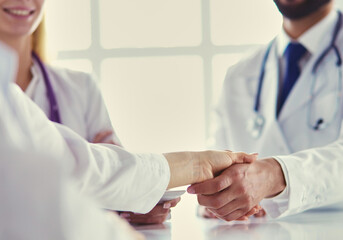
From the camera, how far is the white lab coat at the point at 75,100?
1917 millimetres

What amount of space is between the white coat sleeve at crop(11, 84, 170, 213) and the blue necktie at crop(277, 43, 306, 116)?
3.33ft

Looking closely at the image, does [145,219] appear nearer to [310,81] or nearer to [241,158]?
[241,158]

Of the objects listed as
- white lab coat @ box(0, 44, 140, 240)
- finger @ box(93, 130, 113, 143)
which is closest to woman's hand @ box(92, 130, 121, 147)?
finger @ box(93, 130, 113, 143)

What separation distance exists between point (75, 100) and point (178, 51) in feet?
6.44

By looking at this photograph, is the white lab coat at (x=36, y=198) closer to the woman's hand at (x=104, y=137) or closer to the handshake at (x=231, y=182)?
the handshake at (x=231, y=182)

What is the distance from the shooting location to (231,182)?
1.36 m

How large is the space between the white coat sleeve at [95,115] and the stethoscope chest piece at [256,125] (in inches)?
18.7

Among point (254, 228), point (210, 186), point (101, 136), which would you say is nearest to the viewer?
point (254, 228)

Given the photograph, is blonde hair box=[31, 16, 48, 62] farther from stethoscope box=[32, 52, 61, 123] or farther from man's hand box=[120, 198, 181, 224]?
man's hand box=[120, 198, 181, 224]

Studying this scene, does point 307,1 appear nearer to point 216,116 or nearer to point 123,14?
point 216,116

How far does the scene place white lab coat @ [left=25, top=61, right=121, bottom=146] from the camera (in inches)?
75.5

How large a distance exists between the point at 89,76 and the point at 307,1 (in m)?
0.83

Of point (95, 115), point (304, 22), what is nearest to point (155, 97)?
point (304, 22)

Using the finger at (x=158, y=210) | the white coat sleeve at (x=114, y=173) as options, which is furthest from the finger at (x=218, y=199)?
Answer: the white coat sleeve at (x=114, y=173)
